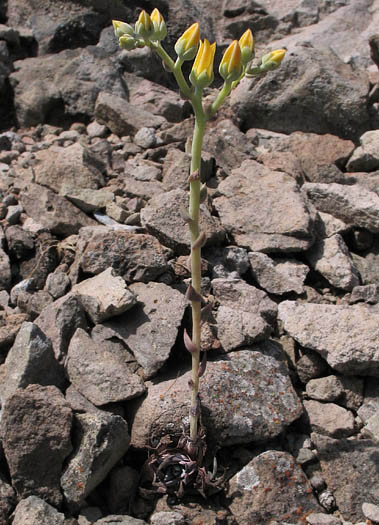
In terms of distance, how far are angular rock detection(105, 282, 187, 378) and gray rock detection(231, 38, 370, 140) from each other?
3248mm

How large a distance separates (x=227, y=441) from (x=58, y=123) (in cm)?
489

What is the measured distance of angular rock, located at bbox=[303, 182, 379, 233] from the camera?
5.10 m

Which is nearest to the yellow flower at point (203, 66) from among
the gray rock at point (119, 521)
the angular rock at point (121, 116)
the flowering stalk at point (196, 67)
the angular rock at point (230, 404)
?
the flowering stalk at point (196, 67)

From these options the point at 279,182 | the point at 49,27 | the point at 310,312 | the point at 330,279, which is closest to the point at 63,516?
the point at 310,312

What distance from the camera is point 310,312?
14.3 ft

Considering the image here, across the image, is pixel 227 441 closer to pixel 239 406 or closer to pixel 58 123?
pixel 239 406

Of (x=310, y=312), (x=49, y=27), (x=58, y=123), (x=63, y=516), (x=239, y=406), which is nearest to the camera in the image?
(x=63, y=516)

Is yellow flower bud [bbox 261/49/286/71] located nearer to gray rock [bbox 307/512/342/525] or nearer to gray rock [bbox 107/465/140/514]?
gray rock [bbox 107/465/140/514]

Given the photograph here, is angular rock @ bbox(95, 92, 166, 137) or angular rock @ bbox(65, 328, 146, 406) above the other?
angular rock @ bbox(95, 92, 166, 137)

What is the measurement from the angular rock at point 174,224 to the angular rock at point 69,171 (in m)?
1.04

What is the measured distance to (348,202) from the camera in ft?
17.0

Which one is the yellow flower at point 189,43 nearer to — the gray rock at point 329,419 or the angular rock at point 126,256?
the angular rock at point 126,256

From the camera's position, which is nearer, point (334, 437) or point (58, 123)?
point (334, 437)

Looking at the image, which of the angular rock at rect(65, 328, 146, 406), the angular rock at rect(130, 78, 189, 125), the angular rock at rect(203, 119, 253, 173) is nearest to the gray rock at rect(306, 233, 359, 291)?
the angular rock at rect(203, 119, 253, 173)
